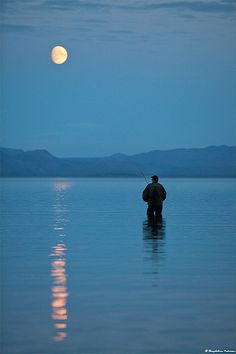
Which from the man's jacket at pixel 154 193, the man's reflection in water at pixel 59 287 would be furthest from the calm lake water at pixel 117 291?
the man's jacket at pixel 154 193

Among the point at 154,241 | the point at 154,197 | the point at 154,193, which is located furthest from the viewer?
the point at 154,197

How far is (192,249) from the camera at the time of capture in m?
21.1

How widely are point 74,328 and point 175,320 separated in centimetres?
134

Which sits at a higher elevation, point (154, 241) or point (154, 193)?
point (154, 193)

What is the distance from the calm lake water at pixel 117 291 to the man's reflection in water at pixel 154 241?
0.02 meters

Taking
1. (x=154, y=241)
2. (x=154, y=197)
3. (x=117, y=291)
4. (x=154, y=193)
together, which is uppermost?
(x=154, y=193)

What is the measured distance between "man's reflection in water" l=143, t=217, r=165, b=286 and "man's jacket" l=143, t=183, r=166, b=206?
0.72 m

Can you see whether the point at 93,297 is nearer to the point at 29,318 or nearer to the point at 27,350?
the point at 29,318

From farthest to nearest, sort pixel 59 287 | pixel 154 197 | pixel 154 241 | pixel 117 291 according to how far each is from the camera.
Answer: pixel 154 197 → pixel 154 241 → pixel 59 287 → pixel 117 291

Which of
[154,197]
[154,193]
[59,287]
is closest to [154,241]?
[154,193]

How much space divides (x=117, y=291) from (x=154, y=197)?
15594 mm

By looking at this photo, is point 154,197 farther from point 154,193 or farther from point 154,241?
point 154,241

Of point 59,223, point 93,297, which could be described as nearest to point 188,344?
point 93,297

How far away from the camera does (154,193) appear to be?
96.4 ft
